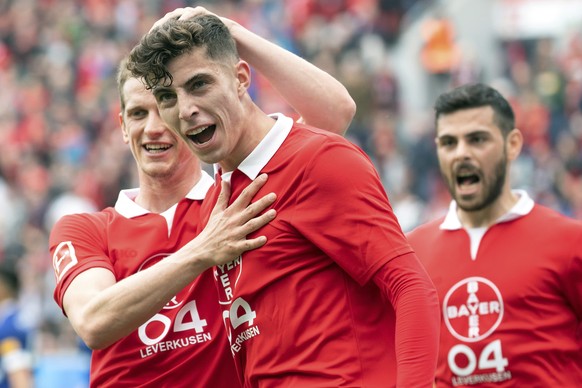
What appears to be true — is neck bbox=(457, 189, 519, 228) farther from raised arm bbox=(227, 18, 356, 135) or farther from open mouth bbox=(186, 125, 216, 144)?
open mouth bbox=(186, 125, 216, 144)

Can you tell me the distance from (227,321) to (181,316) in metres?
0.59

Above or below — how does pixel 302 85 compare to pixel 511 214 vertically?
above

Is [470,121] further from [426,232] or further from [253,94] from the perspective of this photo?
[253,94]

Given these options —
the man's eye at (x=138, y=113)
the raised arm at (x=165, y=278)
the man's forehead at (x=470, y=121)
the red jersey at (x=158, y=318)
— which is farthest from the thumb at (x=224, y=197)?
the man's forehead at (x=470, y=121)

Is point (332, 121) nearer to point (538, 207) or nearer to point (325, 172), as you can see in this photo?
point (325, 172)

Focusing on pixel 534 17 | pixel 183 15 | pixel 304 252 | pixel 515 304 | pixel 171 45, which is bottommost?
pixel 515 304

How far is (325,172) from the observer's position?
444 centimetres

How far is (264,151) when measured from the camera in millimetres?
4652

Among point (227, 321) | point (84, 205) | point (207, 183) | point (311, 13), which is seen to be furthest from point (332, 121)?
point (311, 13)

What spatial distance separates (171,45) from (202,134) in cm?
35

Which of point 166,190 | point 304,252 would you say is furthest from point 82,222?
point 304,252

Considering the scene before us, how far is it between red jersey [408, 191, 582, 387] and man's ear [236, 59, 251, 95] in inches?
82.8

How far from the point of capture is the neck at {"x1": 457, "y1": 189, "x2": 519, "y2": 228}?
21.7ft

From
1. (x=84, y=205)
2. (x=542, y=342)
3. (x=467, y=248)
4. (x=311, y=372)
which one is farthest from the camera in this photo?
(x=84, y=205)
